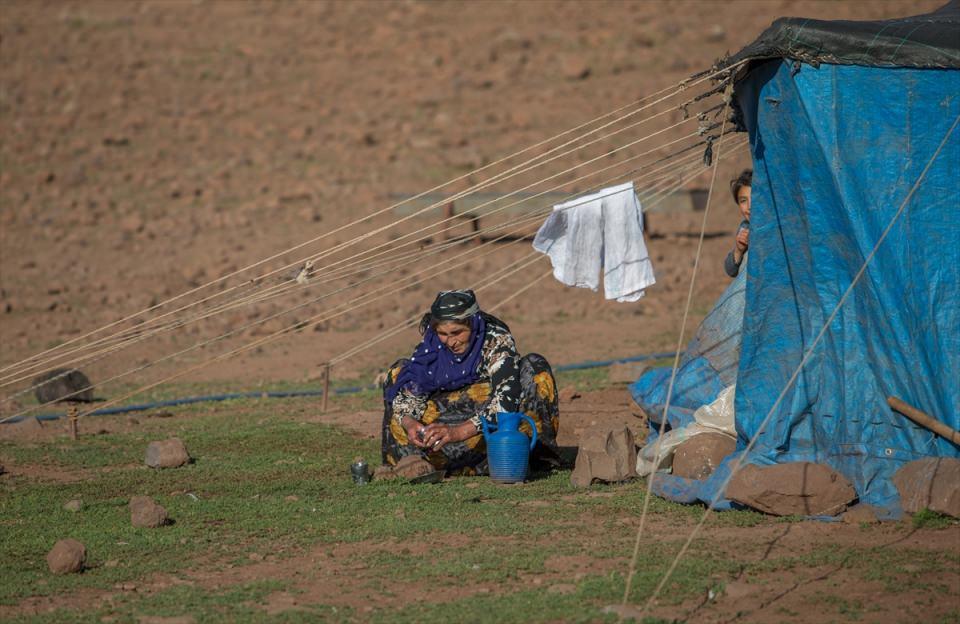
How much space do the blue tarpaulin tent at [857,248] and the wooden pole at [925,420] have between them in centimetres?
7

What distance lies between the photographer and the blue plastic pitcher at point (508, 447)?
6223 mm

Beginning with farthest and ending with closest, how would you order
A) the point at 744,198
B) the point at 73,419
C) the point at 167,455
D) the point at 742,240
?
the point at 73,419, the point at 167,455, the point at 744,198, the point at 742,240

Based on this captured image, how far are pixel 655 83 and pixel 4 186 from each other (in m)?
9.32

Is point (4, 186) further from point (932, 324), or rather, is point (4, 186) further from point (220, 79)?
point (932, 324)

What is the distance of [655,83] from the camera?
64.5ft

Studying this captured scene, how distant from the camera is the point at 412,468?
21.2ft

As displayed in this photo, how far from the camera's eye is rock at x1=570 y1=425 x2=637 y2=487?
6.28 m

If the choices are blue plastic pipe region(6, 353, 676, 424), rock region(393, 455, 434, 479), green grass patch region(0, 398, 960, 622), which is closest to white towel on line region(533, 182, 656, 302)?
green grass patch region(0, 398, 960, 622)

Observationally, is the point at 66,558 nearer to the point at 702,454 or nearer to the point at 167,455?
the point at 167,455

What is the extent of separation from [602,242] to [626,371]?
277cm

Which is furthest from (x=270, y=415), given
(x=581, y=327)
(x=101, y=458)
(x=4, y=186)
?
(x=4, y=186)

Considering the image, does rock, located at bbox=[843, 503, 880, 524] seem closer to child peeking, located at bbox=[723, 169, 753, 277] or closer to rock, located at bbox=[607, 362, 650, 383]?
child peeking, located at bbox=[723, 169, 753, 277]

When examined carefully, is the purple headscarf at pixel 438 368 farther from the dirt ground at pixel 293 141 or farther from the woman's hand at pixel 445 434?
the dirt ground at pixel 293 141

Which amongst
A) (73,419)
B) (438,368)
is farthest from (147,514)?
(73,419)
